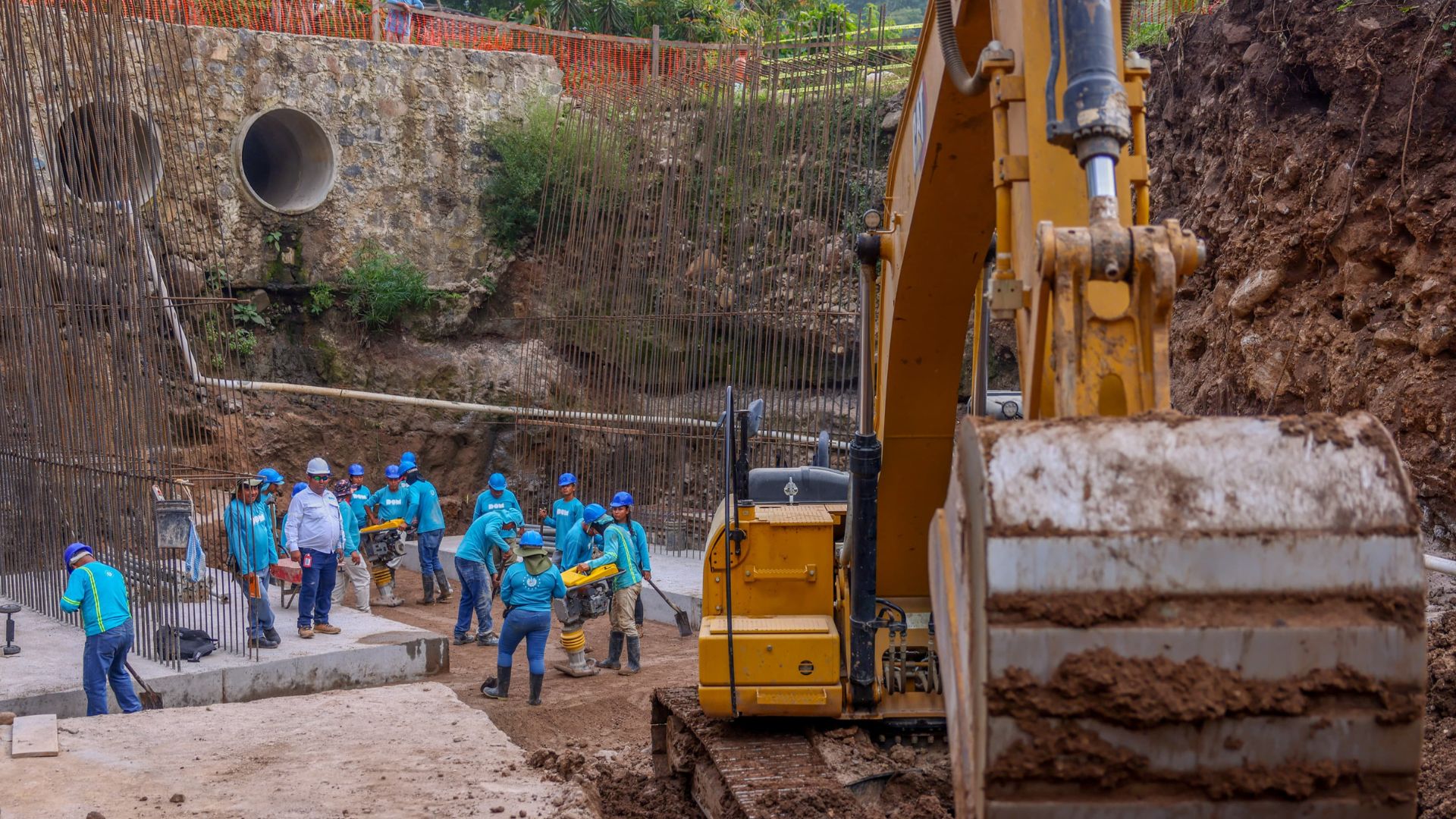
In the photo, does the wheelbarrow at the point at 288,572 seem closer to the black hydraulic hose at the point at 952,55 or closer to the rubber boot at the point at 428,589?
the rubber boot at the point at 428,589

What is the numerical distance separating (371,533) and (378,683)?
3.81 m

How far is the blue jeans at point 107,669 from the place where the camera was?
9055 millimetres

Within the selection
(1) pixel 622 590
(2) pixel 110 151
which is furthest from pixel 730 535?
(2) pixel 110 151

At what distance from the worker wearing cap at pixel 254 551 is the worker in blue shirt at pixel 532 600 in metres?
2.09

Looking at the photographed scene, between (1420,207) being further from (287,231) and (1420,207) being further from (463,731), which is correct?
(287,231)

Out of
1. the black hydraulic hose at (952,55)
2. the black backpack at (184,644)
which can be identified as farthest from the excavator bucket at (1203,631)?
the black backpack at (184,644)

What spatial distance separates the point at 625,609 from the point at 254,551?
352cm

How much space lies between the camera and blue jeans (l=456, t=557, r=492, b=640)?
40.5 feet

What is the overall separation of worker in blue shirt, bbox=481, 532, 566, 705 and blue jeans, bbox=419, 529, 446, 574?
187 inches

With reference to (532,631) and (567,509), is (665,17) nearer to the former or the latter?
(567,509)

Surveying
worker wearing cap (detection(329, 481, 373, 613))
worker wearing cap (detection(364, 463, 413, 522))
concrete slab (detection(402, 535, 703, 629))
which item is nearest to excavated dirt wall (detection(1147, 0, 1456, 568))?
concrete slab (detection(402, 535, 703, 629))

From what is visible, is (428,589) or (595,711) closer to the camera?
(595,711)

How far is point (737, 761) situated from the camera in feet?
19.4

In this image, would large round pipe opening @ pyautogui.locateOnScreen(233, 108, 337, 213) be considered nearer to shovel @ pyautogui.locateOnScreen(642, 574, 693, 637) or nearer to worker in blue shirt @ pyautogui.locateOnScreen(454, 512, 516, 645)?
worker in blue shirt @ pyautogui.locateOnScreen(454, 512, 516, 645)
